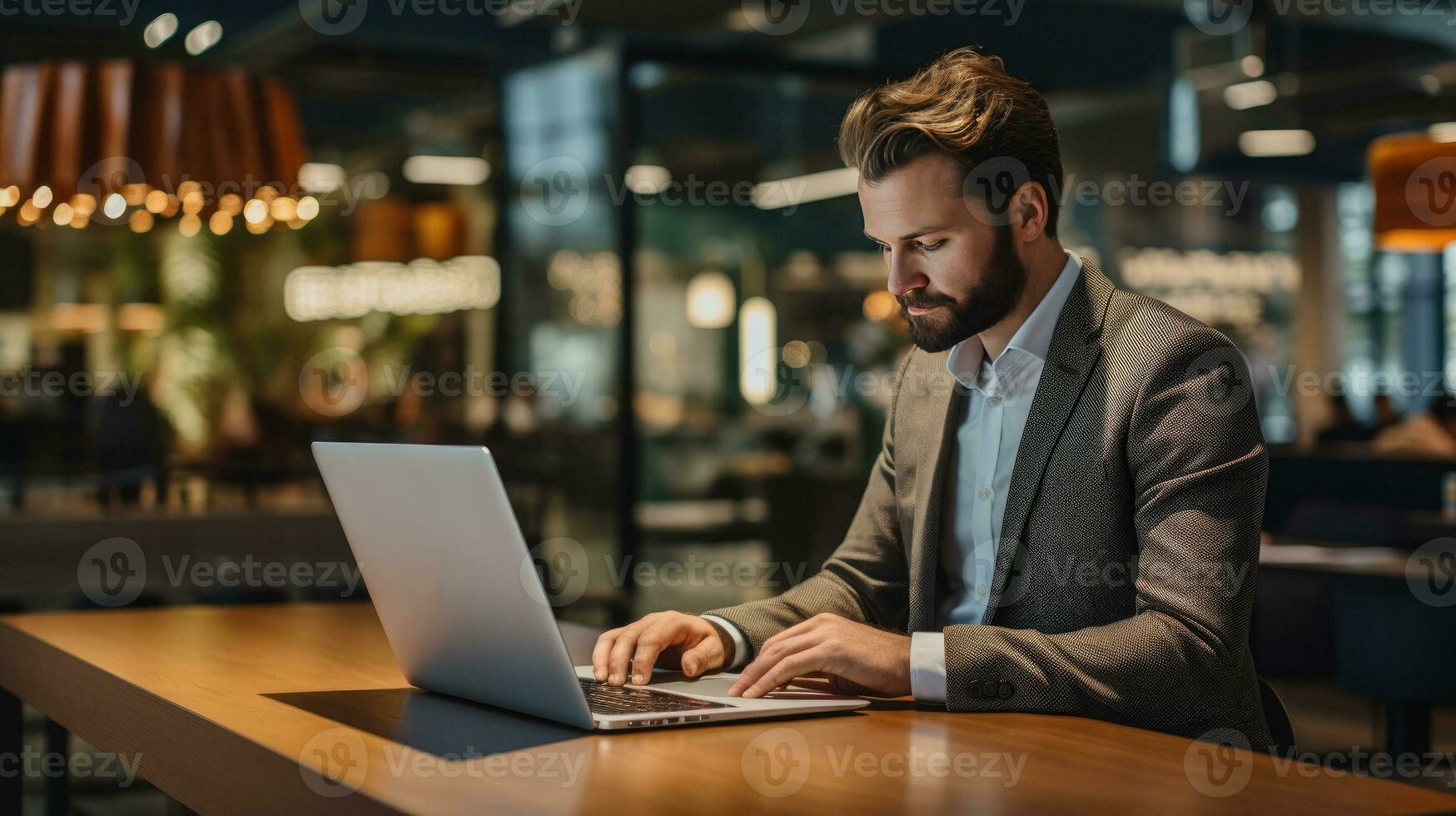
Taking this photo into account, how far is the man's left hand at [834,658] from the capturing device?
1803 millimetres

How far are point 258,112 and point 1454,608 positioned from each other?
4.14 m

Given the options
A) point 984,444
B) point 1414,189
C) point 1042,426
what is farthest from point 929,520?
point 1414,189

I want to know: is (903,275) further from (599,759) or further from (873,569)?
(599,759)

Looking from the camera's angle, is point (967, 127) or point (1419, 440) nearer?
point (967, 127)

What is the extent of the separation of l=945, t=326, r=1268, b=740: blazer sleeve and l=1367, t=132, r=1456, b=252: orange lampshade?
565 centimetres

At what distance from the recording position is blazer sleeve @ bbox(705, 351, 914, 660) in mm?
2354

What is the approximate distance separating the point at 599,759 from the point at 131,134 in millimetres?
4022

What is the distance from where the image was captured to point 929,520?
7.38 feet

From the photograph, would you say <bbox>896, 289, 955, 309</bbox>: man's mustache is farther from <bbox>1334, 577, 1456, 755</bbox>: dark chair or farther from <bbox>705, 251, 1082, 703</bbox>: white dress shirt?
<bbox>1334, 577, 1456, 755</bbox>: dark chair

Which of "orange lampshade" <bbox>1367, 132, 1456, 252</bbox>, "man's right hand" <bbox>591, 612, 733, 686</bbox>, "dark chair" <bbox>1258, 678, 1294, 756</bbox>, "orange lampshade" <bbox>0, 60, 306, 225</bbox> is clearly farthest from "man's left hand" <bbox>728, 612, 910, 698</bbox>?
"orange lampshade" <bbox>1367, 132, 1456, 252</bbox>

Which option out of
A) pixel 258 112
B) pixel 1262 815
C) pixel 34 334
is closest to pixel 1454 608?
pixel 1262 815

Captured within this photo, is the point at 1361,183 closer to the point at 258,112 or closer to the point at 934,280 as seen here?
the point at 258,112

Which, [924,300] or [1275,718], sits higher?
[924,300]

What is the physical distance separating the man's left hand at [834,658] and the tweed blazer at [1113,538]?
0.07 metres
